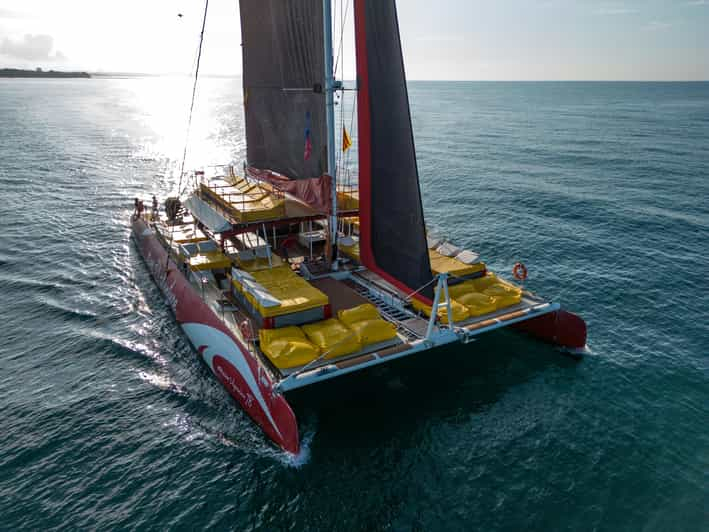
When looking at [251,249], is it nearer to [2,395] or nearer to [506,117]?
[2,395]

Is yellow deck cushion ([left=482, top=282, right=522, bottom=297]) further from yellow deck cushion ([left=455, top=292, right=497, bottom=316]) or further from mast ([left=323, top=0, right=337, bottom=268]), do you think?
mast ([left=323, top=0, right=337, bottom=268])

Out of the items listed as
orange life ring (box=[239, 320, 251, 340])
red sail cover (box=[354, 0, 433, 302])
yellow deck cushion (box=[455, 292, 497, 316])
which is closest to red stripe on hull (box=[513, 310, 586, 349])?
yellow deck cushion (box=[455, 292, 497, 316])

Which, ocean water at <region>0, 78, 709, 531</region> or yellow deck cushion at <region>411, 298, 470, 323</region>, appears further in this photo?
yellow deck cushion at <region>411, 298, 470, 323</region>

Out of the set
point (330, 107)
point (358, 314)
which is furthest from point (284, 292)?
point (330, 107)

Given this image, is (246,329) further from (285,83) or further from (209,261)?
(285,83)

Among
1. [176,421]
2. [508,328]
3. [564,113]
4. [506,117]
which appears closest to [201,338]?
[176,421]
